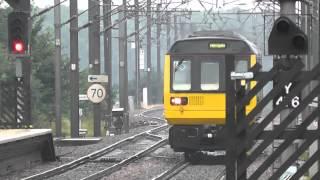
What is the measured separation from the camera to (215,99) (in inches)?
656

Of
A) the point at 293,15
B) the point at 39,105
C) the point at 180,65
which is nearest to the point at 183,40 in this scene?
the point at 180,65

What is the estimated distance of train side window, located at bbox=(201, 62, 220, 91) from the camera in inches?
661

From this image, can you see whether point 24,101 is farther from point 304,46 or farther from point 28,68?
point 304,46

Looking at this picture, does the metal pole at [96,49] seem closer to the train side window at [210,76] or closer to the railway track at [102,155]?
the railway track at [102,155]

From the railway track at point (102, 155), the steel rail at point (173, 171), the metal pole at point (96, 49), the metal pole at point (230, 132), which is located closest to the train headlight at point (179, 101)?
the steel rail at point (173, 171)

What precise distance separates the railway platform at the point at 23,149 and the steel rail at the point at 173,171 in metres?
3.53

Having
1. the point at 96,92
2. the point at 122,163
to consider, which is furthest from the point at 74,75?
the point at 122,163

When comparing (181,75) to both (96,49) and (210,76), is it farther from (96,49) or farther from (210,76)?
(96,49)

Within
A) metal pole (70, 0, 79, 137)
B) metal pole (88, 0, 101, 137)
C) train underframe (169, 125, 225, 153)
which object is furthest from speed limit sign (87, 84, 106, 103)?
train underframe (169, 125, 225, 153)

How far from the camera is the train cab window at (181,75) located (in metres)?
16.9

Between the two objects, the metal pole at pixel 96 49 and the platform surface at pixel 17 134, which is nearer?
the platform surface at pixel 17 134

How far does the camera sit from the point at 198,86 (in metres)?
16.8

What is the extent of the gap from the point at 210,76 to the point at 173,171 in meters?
2.57

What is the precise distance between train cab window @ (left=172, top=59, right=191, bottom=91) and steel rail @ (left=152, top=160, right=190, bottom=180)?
1.92m
